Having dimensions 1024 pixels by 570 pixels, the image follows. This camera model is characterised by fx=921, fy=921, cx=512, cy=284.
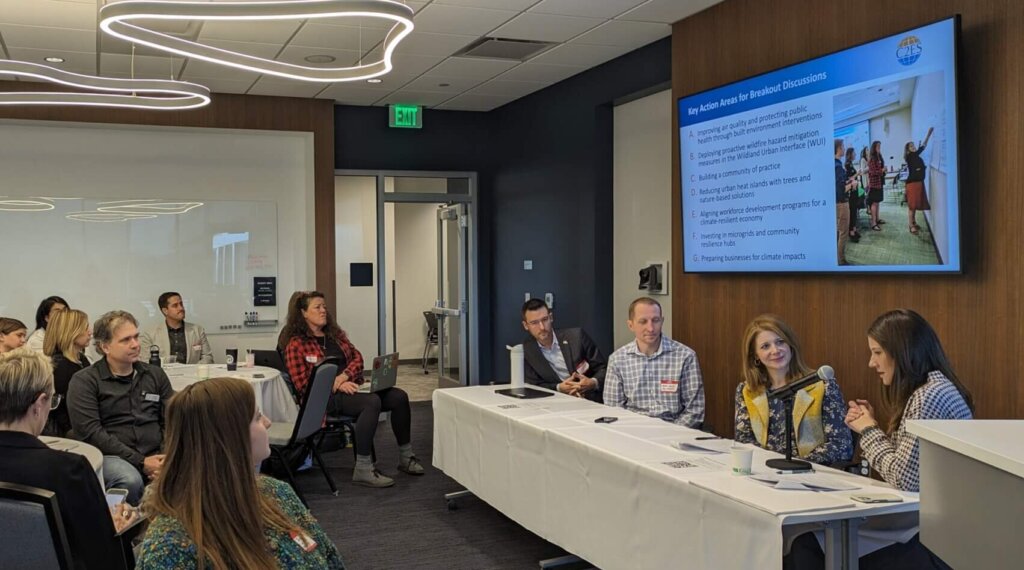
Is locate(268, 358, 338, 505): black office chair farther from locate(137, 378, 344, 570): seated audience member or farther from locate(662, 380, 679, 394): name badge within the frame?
locate(137, 378, 344, 570): seated audience member

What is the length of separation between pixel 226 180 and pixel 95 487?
6.82 meters

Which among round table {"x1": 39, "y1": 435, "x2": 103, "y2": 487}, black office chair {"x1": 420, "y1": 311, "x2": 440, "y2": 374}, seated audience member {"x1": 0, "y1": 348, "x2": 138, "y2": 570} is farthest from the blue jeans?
black office chair {"x1": 420, "y1": 311, "x2": 440, "y2": 374}

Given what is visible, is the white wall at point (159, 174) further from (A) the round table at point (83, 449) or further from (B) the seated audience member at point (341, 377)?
(A) the round table at point (83, 449)

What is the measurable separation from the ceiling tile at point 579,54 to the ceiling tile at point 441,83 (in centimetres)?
98

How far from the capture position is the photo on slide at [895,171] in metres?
4.14

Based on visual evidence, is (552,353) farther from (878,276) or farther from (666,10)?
(666,10)

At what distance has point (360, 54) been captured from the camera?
7000mm

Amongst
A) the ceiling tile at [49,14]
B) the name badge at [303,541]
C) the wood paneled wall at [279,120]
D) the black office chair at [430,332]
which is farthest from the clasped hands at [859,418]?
the black office chair at [430,332]

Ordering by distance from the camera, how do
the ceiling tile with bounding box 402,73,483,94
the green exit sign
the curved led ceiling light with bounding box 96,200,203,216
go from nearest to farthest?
the ceiling tile with bounding box 402,73,483,94 < the curved led ceiling light with bounding box 96,200,203,216 < the green exit sign

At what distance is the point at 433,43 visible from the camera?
6727mm

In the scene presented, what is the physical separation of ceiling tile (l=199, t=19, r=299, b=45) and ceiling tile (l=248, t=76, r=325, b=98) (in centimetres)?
138

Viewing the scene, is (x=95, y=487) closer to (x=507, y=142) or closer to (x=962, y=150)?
(x=962, y=150)

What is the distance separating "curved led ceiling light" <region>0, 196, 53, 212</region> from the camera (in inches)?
320

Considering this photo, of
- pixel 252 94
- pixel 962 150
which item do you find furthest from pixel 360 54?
pixel 962 150
